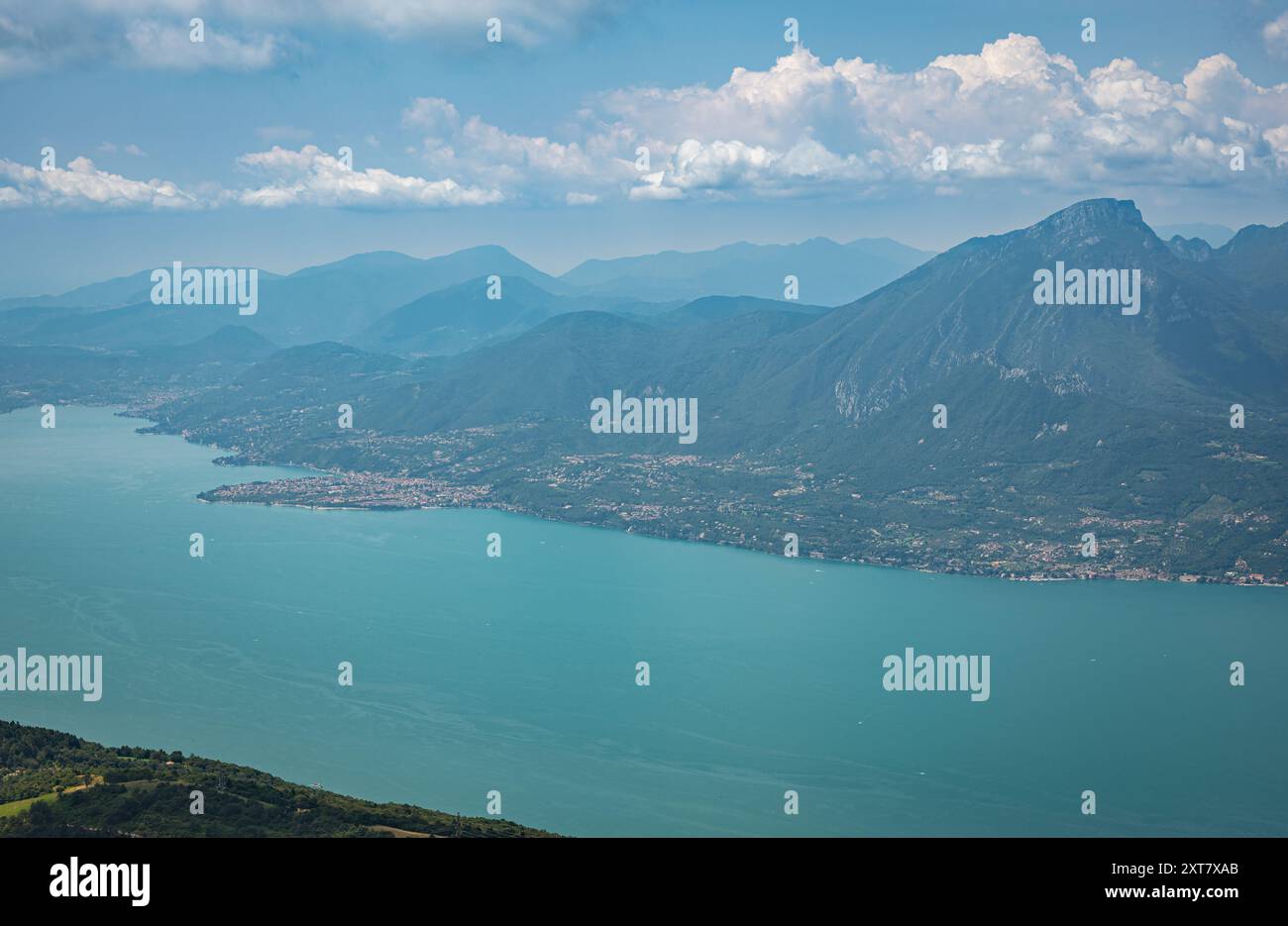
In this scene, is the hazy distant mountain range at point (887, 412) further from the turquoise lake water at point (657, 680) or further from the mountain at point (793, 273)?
the mountain at point (793, 273)

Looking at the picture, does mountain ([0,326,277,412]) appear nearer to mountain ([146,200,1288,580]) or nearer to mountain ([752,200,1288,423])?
mountain ([146,200,1288,580])

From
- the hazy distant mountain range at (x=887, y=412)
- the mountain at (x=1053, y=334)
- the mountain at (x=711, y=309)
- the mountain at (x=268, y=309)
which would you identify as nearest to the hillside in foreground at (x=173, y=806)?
the hazy distant mountain range at (x=887, y=412)

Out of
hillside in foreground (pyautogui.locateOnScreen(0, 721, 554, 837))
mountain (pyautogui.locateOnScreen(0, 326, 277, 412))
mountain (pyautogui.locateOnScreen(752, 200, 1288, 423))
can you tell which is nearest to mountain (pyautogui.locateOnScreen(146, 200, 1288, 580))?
mountain (pyautogui.locateOnScreen(752, 200, 1288, 423))

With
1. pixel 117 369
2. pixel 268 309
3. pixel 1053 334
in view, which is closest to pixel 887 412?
pixel 1053 334

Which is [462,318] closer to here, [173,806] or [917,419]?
[917,419]

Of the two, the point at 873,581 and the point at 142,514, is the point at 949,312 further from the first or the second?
the point at 142,514
